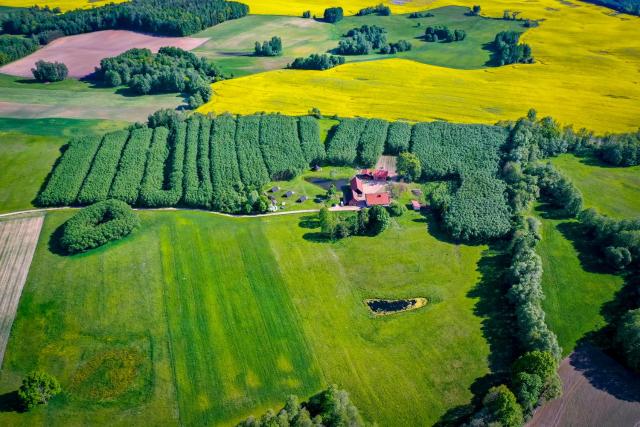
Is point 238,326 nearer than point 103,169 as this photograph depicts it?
Yes

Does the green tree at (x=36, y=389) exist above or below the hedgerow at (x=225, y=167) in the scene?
below

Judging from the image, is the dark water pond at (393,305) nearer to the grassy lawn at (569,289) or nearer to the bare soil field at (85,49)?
the grassy lawn at (569,289)

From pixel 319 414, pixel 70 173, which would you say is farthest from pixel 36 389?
pixel 70 173

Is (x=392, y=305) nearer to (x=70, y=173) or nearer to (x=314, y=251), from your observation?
(x=314, y=251)

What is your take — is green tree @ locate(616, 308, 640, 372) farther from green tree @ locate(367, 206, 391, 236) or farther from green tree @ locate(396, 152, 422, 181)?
green tree @ locate(396, 152, 422, 181)

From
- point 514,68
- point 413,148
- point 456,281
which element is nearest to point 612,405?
point 456,281

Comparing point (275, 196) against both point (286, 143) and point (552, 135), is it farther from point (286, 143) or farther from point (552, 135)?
point (552, 135)

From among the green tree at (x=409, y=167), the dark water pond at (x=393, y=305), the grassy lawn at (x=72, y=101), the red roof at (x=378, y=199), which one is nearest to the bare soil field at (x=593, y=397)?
the dark water pond at (x=393, y=305)
